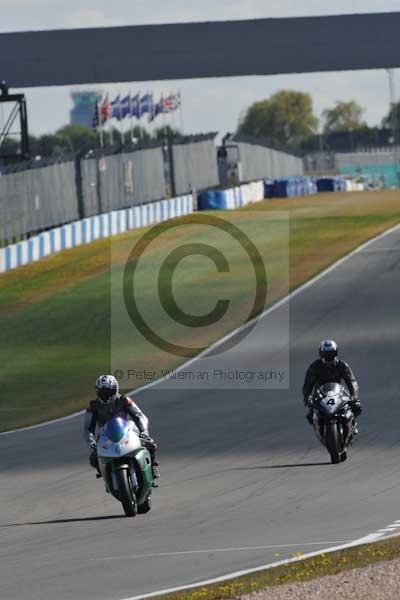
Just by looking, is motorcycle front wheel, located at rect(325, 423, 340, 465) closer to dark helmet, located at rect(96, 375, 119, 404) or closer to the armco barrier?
dark helmet, located at rect(96, 375, 119, 404)

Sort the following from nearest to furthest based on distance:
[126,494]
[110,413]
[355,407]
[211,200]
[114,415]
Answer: [126,494]
[114,415]
[110,413]
[355,407]
[211,200]

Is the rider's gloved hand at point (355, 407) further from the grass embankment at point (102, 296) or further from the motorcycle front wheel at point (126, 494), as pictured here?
the grass embankment at point (102, 296)

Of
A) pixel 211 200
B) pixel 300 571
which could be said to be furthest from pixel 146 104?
pixel 300 571

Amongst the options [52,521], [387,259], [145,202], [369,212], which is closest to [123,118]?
[145,202]

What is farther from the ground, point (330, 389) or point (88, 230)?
point (330, 389)

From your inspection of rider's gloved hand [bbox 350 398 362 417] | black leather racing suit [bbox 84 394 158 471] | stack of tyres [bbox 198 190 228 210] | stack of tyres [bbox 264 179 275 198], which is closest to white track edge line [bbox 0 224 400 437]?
rider's gloved hand [bbox 350 398 362 417]

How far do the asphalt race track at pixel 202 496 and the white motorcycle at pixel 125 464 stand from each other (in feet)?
0.83

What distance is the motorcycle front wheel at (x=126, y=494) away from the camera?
15.2m

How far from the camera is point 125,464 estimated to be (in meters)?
15.3

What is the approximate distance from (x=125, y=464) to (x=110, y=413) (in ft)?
2.85

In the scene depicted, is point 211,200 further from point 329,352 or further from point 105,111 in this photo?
point 329,352

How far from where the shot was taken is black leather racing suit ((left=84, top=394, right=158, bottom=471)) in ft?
51.8

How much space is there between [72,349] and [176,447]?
1275 centimetres

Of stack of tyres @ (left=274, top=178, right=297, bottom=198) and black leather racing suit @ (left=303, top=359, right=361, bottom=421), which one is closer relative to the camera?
black leather racing suit @ (left=303, top=359, right=361, bottom=421)
